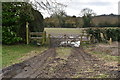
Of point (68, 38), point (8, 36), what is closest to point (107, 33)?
point (68, 38)

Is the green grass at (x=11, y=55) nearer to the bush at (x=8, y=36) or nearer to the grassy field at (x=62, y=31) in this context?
the bush at (x=8, y=36)

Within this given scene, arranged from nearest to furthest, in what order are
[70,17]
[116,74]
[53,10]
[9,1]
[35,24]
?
[116,74] → [9,1] → [53,10] → [35,24] → [70,17]

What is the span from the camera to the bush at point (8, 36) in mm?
14539

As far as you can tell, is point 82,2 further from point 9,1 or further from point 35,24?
point 9,1

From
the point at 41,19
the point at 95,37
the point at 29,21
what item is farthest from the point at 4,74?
the point at 95,37

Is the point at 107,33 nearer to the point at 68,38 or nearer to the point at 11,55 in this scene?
the point at 68,38

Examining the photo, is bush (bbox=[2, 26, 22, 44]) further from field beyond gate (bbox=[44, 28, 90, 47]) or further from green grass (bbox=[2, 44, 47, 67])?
field beyond gate (bbox=[44, 28, 90, 47])

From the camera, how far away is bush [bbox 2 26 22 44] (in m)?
14.5

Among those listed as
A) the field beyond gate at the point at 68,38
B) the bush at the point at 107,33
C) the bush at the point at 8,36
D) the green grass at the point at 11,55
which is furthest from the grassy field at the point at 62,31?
the green grass at the point at 11,55

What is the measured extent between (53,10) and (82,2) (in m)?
2.91

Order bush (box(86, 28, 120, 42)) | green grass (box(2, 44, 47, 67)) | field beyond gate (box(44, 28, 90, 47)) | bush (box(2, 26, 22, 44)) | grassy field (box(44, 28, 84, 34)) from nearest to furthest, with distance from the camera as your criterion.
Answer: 1. green grass (box(2, 44, 47, 67))
2. bush (box(2, 26, 22, 44))
3. field beyond gate (box(44, 28, 90, 47))
4. bush (box(86, 28, 120, 42))
5. grassy field (box(44, 28, 84, 34))

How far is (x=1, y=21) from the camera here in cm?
1467

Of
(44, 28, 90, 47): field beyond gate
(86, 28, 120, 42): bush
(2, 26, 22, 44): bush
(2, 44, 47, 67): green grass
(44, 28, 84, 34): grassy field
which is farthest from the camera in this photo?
(44, 28, 84, 34): grassy field

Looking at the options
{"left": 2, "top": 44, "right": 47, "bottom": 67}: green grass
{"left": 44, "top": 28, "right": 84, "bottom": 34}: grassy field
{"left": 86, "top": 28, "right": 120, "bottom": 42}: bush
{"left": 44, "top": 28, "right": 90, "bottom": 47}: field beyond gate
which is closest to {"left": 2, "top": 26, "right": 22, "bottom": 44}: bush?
{"left": 2, "top": 44, "right": 47, "bottom": 67}: green grass
